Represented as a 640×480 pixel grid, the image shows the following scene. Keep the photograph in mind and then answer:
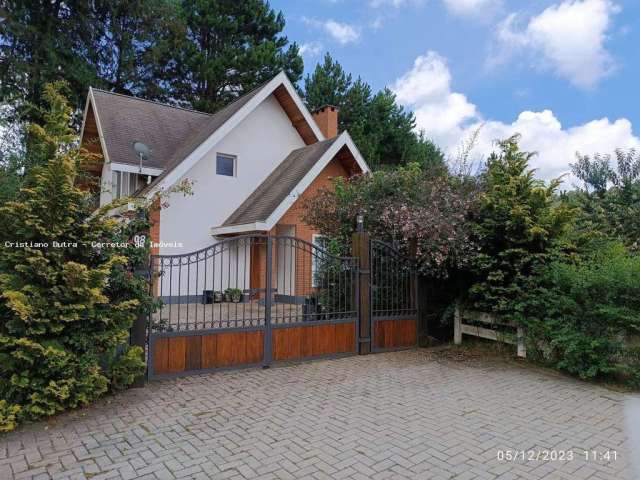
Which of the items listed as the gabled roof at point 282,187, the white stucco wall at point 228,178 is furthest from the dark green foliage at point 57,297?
the white stucco wall at point 228,178

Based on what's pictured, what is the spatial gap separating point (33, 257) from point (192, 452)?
103 inches

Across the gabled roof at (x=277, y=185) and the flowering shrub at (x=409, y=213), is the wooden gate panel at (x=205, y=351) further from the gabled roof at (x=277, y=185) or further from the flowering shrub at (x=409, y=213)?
the gabled roof at (x=277, y=185)

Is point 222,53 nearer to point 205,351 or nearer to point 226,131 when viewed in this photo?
point 226,131

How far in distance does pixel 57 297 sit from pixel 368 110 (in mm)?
21053

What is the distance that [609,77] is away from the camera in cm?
978

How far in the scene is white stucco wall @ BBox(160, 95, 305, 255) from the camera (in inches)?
505

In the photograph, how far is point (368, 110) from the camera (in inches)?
918

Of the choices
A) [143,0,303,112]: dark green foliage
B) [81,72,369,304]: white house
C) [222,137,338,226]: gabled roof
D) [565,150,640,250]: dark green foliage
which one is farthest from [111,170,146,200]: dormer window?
[565,150,640,250]: dark green foliage

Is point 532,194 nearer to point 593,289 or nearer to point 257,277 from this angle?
point 593,289

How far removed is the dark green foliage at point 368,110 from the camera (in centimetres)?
2298

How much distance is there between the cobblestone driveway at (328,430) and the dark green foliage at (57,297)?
0.36m

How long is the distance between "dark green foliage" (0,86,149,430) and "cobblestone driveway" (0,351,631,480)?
359 mm

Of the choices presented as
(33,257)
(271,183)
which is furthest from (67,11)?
(33,257)

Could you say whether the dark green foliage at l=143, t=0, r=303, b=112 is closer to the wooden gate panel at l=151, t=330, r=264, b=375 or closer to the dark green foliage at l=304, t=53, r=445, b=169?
the dark green foliage at l=304, t=53, r=445, b=169
